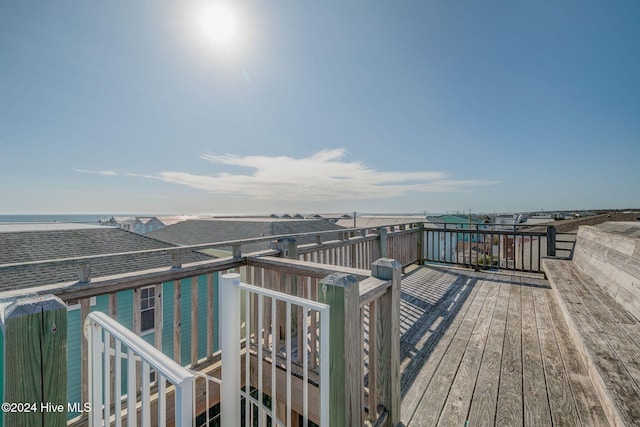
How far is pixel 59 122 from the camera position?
7.32 m

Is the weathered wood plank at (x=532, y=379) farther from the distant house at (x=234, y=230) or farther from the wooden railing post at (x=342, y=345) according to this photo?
the distant house at (x=234, y=230)

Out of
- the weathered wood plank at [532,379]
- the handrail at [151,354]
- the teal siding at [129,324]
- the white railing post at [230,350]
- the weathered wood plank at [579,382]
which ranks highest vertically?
the handrail at [151,354]

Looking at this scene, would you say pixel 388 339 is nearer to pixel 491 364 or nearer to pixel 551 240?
pixel 491 364

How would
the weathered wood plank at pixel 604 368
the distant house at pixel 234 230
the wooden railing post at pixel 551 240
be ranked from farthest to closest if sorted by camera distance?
the distant house at pixel 234 230 < the wooden railing post at pixel 551 240 < the weathered wood plank at pixel 604 368

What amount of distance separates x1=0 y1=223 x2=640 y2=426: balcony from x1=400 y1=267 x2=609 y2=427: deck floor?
0.01m

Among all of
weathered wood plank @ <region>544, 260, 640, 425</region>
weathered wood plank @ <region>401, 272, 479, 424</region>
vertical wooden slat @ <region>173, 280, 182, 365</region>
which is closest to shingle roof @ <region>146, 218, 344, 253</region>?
weathered wood plank @ <region>401, 272, 479, 424</region>

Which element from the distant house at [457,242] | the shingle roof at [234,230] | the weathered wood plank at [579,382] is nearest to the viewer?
the weathered wood plank at [579,382]

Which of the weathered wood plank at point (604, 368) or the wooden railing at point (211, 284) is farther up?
the wooden railing at point (211, 284)

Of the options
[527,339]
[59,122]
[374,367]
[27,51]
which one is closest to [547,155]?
[527,339]

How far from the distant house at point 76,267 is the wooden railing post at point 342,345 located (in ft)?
12.9

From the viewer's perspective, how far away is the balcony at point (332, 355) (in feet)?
2.92

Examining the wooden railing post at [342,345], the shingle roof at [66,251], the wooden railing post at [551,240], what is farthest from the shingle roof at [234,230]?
the wooden railing post at [342,345]

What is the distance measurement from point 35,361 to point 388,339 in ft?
4.87

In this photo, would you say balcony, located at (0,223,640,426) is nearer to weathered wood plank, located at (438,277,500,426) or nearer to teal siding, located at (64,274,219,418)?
weathered wood plank, located at (438,277,500,426)
